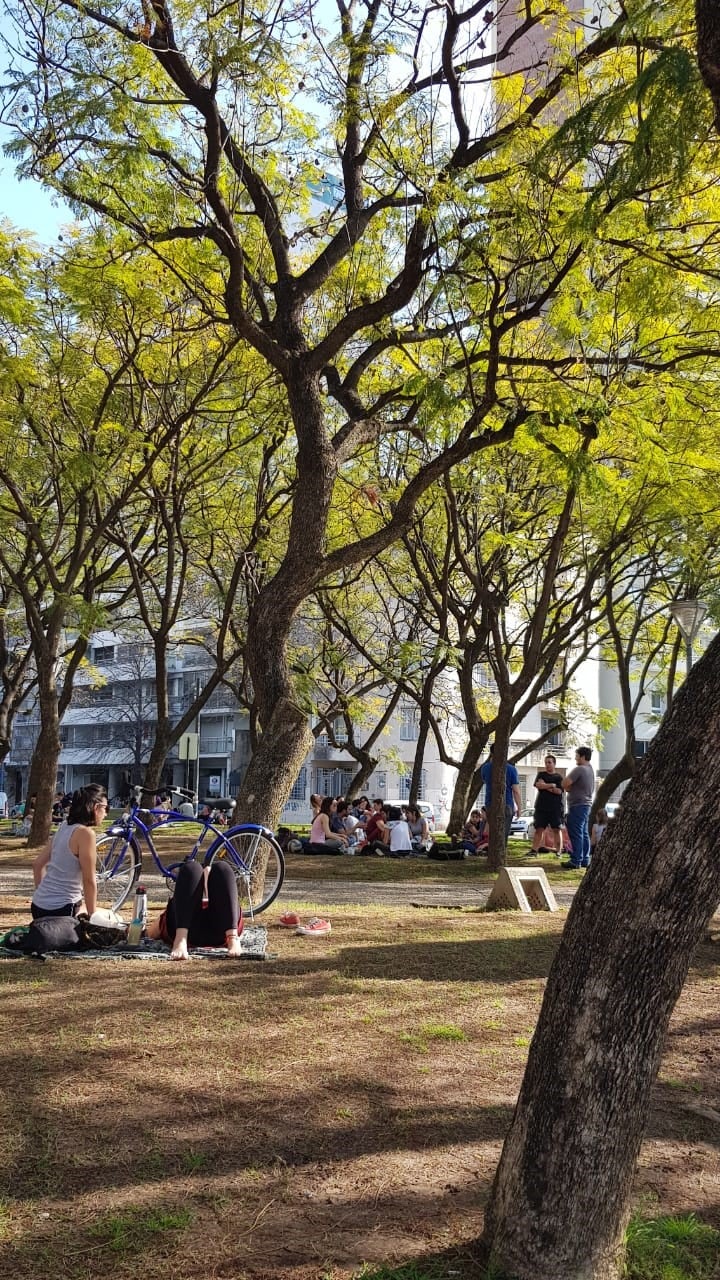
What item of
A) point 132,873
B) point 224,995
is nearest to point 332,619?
point 132,873

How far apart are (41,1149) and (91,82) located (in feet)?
26.2

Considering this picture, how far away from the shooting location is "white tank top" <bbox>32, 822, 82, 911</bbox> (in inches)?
279

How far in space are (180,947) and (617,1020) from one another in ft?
14.8

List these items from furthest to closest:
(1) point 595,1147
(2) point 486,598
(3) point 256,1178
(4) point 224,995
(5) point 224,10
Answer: (2) point 486,598 → (5) point 224,10 → (4) point 224,995 → (3) point 256,1178 → (1) point 595,1147

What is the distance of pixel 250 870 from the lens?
8664 millimetres

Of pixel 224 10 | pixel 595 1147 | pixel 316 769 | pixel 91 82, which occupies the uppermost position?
pixel 224 10

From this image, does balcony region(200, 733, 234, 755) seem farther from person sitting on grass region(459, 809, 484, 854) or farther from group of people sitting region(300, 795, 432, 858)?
person sitting on grass region(459, 809, 484, 854)

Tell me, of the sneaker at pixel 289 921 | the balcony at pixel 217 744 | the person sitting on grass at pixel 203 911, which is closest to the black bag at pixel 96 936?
the person sitting on grass at pixel 203 911

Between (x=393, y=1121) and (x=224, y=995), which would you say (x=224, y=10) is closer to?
(x=224, y=995)

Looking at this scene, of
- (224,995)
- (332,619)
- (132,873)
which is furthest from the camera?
(332,619)

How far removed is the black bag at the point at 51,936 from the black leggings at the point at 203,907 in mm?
630

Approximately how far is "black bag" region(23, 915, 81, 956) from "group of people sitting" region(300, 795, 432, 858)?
11.1m

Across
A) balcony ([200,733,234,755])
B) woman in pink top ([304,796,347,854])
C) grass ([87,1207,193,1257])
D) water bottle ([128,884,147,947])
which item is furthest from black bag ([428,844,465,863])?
balcony ([200,733,234,755])

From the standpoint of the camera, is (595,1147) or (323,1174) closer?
(595,1147)
